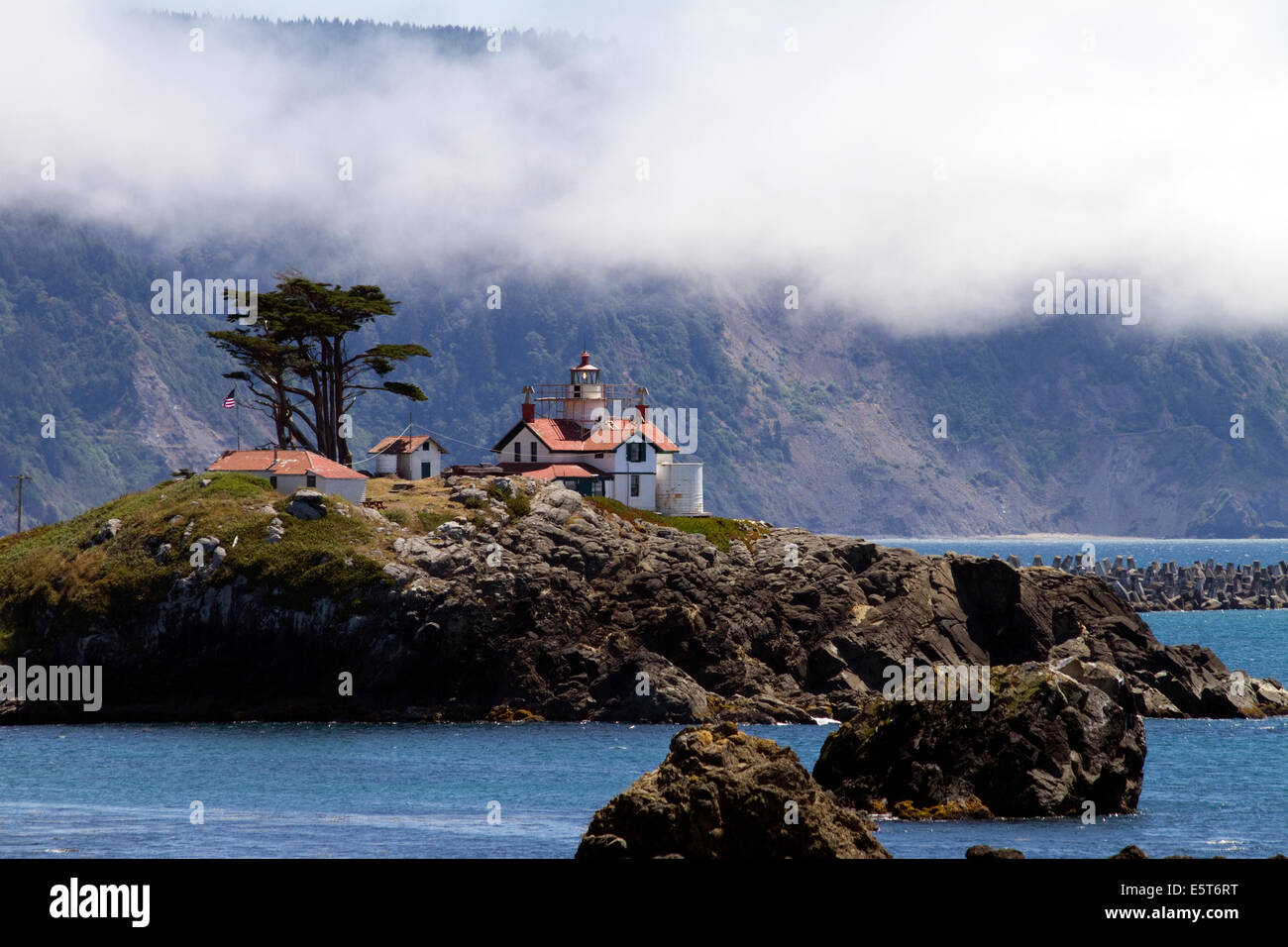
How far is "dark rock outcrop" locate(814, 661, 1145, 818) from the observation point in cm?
5403

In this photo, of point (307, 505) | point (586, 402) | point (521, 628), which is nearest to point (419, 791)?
point (521, 628)

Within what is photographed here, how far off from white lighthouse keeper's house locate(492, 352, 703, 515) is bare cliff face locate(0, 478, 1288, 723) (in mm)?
16398

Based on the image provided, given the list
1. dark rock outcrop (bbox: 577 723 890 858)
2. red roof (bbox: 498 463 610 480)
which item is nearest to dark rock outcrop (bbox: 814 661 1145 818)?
dark rock outcrop (bbox: 577 723 890 858)

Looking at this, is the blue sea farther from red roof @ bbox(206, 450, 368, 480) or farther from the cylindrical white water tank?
the cylindrical white water tank

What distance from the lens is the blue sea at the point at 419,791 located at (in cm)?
5028

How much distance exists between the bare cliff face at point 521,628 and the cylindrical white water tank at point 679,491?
58.6 ft

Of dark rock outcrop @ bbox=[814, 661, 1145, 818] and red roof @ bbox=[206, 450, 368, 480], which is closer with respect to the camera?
dark rock outcrop @ bbox=[814, 661, 1145, 818]

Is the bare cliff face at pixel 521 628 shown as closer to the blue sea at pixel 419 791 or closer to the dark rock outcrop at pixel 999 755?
the blue sea at pixel 419 791

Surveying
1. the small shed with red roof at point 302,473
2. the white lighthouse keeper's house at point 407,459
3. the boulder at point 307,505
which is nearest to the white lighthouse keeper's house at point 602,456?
the white lighthouse keeper's house at point 407,459

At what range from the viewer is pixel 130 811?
58219 millimetres
